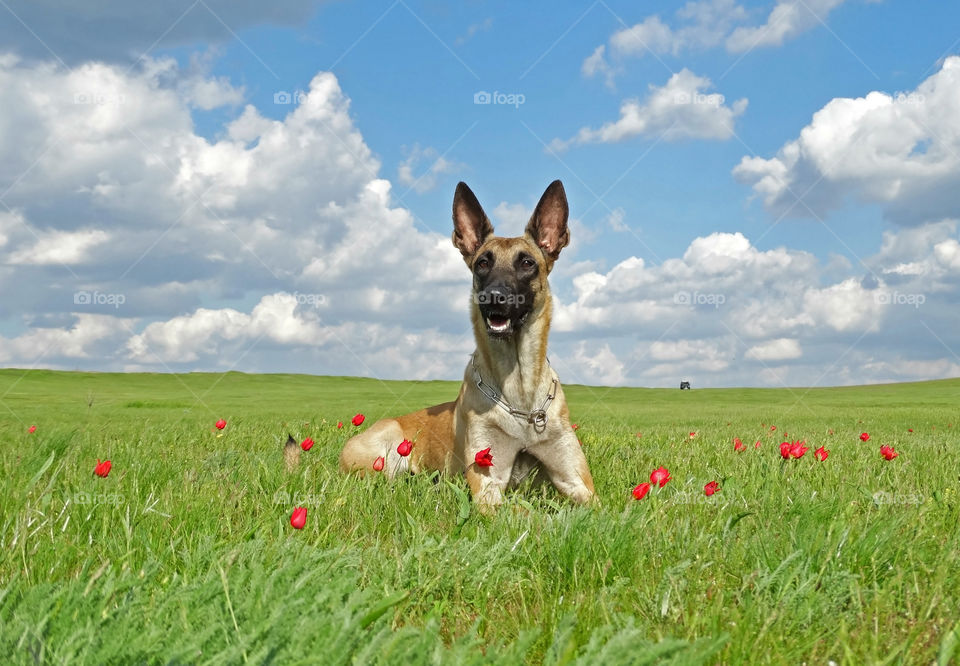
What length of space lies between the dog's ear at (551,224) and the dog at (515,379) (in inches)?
0.4

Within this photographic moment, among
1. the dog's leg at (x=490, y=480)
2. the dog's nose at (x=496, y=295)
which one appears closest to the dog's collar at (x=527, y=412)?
the dog's leg at (x=490, y=480)

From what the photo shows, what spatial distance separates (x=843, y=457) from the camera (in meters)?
9.18

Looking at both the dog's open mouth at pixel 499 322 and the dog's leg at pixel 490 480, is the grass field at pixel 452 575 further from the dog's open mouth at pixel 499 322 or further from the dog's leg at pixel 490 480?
the dog's open mouth at pixel 499 322

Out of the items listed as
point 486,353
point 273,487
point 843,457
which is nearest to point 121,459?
point 273,487

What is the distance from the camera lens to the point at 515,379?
22.4 ft

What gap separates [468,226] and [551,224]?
37.3 inches

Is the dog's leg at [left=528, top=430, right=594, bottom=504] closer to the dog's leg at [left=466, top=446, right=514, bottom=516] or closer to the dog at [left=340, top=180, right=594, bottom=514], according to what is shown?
the dog at [left=340, top=180, right=594, bottom=514]

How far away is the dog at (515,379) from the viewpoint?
21.5 feet

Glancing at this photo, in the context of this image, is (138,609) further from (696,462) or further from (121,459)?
(696,462)

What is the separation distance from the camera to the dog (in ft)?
21.5

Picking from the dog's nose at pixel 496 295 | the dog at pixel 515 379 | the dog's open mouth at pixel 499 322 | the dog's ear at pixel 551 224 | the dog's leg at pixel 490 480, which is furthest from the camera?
the dog's ear at pixel 551 224

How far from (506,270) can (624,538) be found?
3.43 m

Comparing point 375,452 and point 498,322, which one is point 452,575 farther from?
point 375,452

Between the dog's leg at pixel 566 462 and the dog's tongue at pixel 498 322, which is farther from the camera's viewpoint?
the dog's leg at pixel 566 462
